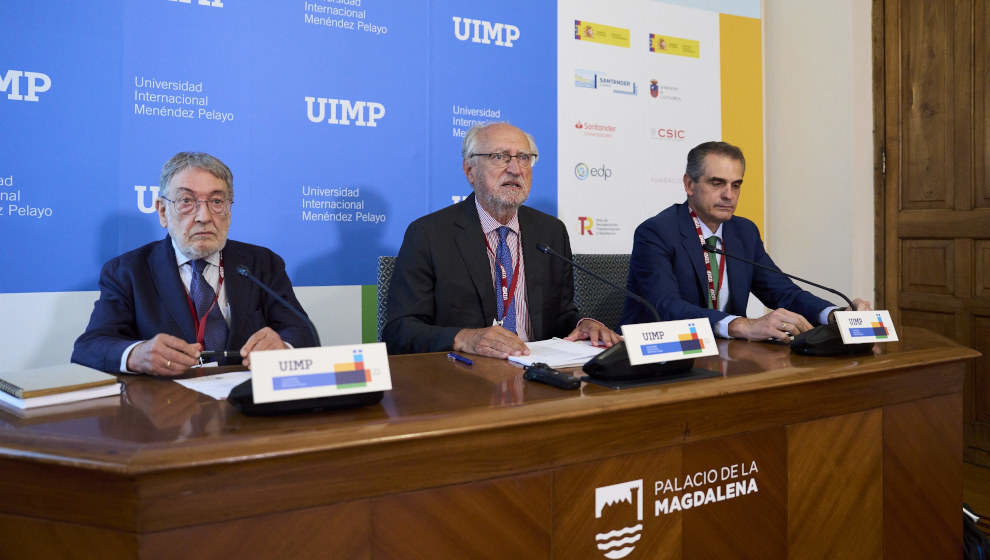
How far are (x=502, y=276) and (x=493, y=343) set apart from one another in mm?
625

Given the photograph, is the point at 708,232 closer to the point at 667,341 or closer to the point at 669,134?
the point at 667,341

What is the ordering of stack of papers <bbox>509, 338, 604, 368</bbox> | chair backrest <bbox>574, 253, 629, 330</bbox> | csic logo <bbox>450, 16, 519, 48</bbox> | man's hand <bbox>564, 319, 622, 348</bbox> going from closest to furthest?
stack of papers <bbox>509, 338, 604, 368</bbox> → man's hand <bbox>564, 319, 622, 348</bbox> → chair backrest <bbox>574, 253, 629, 330</bbox> → csic logo <bbox>450, 16, 519, 48</bbox>

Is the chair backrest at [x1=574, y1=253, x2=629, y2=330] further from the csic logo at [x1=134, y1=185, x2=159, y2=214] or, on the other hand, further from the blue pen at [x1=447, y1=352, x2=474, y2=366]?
the csic logo at [x1=134, y1=185, x2=159, y2=214]

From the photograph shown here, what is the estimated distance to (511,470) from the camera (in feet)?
3.55

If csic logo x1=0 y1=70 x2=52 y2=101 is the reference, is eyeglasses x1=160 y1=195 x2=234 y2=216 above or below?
below

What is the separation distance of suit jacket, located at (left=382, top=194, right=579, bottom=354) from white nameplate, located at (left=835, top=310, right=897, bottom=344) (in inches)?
35.3

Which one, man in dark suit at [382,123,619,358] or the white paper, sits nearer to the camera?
the white paper

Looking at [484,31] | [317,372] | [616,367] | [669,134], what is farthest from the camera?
[669,134]

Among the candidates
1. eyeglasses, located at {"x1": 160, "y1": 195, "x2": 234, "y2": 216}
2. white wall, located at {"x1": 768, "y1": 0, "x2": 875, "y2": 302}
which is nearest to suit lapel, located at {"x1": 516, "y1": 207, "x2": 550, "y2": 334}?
eyeglasses, located at {"x1": 160, "y1": 195, "x2": 234, "y2": 216}

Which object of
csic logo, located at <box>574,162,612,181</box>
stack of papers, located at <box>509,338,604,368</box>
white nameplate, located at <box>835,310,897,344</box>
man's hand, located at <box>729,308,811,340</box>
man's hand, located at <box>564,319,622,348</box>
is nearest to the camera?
stack of papers, located at <box>509,338,604,368</box>

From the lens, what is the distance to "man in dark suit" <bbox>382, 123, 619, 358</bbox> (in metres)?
2.16

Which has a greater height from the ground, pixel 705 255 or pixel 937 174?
pixel 937 174

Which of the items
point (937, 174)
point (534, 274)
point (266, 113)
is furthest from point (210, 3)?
point (937, 174)

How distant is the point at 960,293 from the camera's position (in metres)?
3.23
